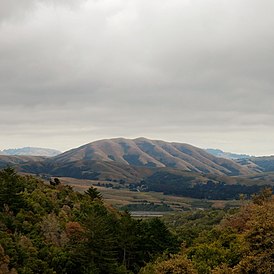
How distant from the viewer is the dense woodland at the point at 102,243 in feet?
145

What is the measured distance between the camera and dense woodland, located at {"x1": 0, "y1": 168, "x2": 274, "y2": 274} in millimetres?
44094

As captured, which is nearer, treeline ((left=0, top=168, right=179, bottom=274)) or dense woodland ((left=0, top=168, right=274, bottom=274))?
dense woodland ((left=0, top=168, right=274, bottom=274))

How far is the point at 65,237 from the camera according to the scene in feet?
219

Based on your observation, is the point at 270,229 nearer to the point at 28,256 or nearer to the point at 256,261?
the point at 256,261

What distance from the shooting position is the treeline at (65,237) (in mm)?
55250

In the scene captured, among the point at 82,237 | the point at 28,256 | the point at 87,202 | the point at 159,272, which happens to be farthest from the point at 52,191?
the point at 159,272

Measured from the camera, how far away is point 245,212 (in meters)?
91.6

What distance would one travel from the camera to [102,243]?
5878 cm

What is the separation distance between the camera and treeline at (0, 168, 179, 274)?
181 ft

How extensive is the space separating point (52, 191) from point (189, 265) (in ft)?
170

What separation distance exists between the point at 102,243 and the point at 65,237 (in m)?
10.1

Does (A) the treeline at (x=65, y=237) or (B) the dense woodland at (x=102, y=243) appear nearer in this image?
(B) the dense woodland at (x=102, y=243)

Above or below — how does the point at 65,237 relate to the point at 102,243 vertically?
below

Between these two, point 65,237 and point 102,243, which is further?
point 65,237
